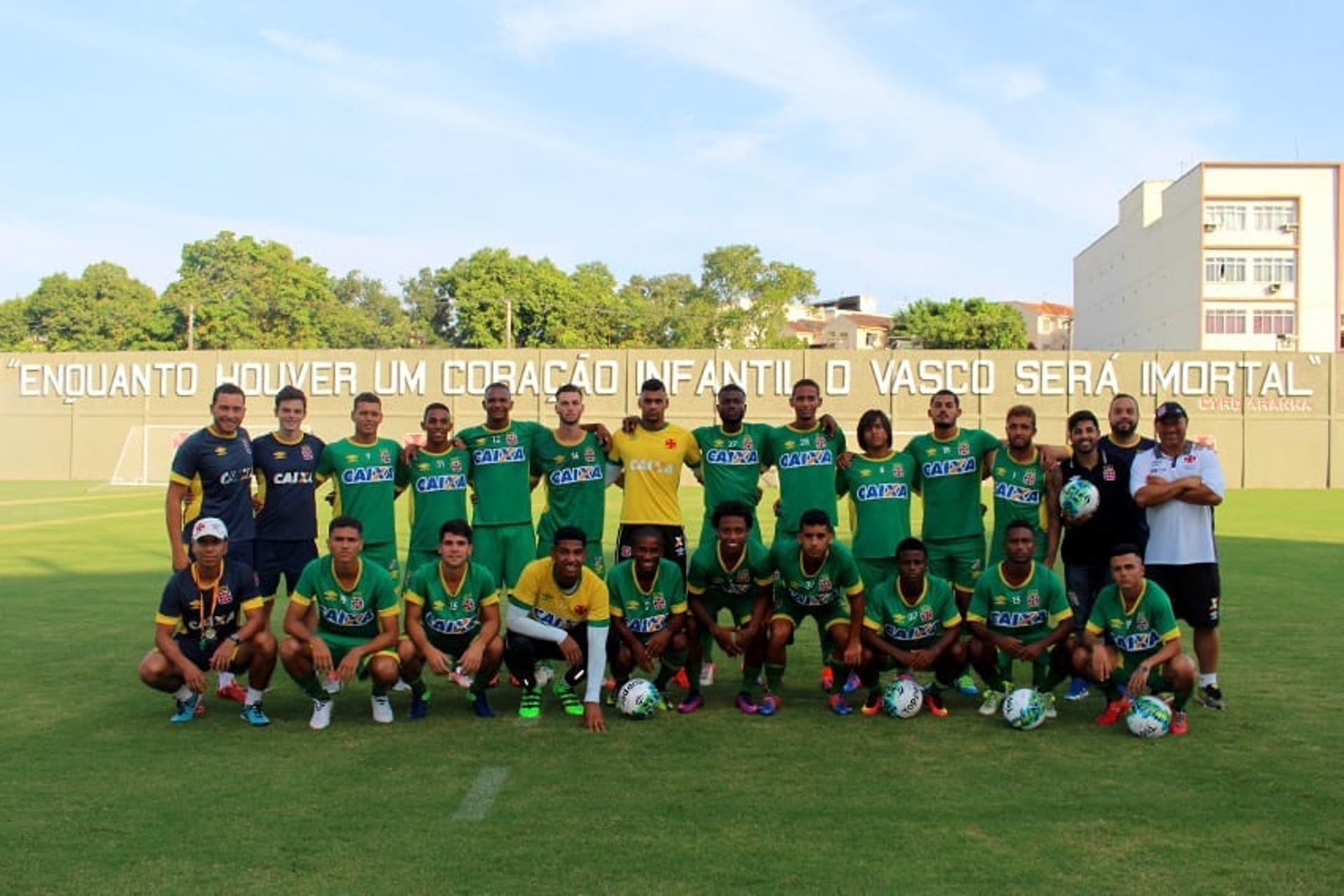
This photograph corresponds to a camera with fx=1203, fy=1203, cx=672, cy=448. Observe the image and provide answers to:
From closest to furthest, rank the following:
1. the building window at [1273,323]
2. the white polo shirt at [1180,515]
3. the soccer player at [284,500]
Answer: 1. the white polo shirt at [1180,515]
2. the soccer player at [284,500]
3. the building window at [1273,323]

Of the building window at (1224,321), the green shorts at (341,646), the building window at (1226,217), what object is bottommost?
the green shorts at (341,646)

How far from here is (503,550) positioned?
814 cm

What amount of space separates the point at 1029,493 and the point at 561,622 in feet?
10.2

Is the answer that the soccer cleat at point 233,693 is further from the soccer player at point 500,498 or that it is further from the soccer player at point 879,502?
the soccer player at point 879,502

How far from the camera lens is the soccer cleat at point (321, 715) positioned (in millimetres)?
6559

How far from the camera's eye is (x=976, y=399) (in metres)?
38.5

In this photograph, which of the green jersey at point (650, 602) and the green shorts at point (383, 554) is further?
the green shorts at point (383, 554)

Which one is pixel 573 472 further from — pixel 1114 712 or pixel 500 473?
pixel 1114 712

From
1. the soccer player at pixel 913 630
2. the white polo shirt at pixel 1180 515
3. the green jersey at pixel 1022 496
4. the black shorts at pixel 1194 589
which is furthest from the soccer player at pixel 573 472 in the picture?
the black shorts at pixel 1194 589

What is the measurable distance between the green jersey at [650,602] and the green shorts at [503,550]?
3.56 ft

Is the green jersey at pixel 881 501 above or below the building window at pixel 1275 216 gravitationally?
below

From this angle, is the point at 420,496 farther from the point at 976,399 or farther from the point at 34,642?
the point at 976,399

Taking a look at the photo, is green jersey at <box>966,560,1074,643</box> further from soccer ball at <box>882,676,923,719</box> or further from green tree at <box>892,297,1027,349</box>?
green tree at <box>892,297,1027,349</box>

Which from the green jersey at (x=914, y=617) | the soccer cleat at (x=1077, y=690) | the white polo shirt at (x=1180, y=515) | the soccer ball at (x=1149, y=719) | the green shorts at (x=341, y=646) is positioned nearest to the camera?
the soccer ball at (x=1149, y=719)
